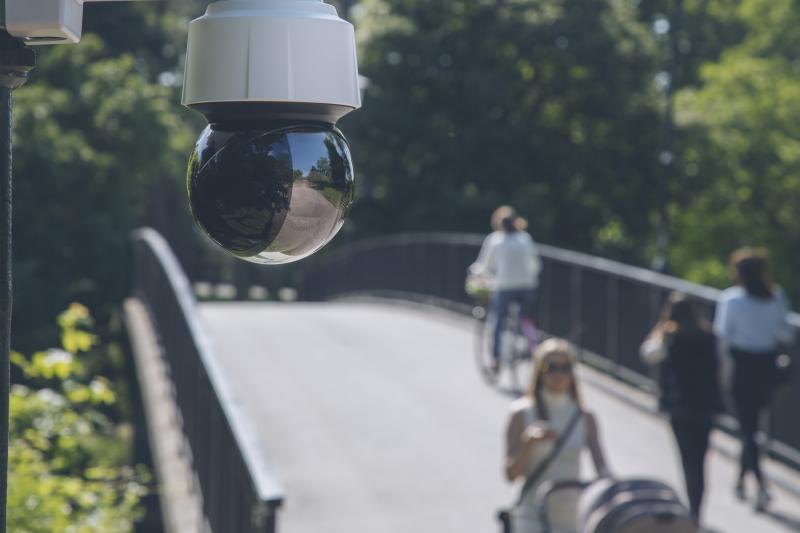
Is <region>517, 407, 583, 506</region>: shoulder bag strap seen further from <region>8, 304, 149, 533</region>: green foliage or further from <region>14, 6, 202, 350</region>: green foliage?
<region>14, 6, 202, 350</region>: green foliage

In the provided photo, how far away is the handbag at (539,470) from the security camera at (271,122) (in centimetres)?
431

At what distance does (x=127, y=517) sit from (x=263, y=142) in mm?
9069

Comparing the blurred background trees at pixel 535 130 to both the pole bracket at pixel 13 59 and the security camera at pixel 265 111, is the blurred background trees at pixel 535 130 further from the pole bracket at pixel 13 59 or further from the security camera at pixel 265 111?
the security camera at pixel 265 111

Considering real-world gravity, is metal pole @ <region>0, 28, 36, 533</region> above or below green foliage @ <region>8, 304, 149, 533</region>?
above

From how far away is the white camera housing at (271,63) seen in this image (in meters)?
1.81

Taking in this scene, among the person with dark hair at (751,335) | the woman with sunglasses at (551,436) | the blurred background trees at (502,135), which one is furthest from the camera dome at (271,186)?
the blurred background trees at (502,135)

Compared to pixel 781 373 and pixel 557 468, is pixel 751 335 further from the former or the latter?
pixel 557 468

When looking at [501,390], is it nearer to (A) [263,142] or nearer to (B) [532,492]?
(B) [532,492]

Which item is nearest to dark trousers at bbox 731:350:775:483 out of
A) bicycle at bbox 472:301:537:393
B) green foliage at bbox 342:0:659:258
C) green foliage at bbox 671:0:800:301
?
bicycle at bbox 472:301:537:393

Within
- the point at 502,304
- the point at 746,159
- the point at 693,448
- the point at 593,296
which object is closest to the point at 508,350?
the point at 502,304

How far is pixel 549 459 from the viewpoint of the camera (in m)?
6.00

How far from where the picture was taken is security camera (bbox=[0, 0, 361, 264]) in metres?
1.81

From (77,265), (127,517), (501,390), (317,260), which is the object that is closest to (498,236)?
(501,390)

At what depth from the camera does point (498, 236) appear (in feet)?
40.2
